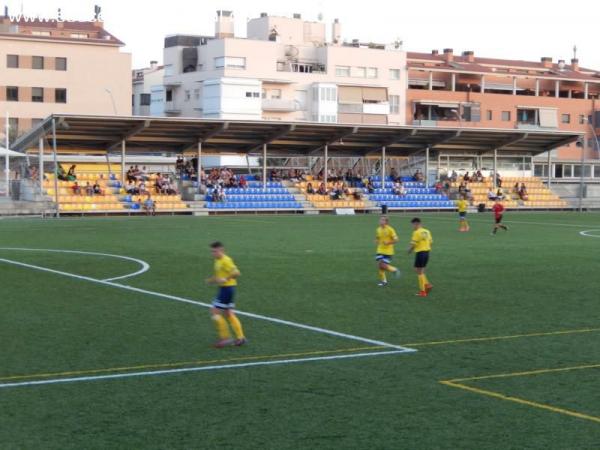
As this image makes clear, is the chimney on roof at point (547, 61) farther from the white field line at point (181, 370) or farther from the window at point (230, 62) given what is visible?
the white field line at point (181, 370)

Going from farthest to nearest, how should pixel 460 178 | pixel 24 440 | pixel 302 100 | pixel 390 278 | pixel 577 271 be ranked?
pixel 302 100 < pixel 460 178 < pixel 577 271 < pixel 390 278 < pixel 24 440

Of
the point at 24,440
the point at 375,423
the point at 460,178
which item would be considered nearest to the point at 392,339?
the point at 375,423

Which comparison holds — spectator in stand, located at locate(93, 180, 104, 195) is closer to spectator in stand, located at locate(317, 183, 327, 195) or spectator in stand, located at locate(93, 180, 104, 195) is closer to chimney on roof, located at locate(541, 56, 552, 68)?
spectator in stand, located at locate(317, 183, 327, 195)

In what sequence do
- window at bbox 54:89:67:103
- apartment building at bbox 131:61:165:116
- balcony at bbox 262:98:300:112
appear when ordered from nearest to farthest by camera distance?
window at bbox 54:89:67:103 < balcony at bbox 262:98:300:112 < apartment building at bbox 131:61:165:116

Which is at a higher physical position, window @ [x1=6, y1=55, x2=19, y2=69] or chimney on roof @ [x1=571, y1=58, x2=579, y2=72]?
chimney on roof @ [x1=571, y1=58, x2=579, y2=72]

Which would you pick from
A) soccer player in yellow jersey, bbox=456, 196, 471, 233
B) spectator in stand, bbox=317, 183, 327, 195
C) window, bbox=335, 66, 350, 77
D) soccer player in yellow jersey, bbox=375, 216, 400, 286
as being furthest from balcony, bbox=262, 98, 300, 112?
soccer player in yellow jersey, bbox=375, 216, 400, 286

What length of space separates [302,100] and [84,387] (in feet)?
297

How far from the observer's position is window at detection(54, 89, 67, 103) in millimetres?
91625

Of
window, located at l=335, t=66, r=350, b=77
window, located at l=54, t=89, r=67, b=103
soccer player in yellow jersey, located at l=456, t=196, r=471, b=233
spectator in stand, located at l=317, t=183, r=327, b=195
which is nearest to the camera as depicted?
soccer player in yellow jersey, located at l=456, t=196, r=471, b=233

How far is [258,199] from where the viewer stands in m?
61.6

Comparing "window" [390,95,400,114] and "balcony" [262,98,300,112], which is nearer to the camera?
"balcony" [262,98,300,112]

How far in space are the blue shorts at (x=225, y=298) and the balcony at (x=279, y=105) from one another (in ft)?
277

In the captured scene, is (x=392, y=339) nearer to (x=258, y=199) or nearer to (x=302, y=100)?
(x=258, y=199)

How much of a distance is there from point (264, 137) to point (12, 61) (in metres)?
37.9
